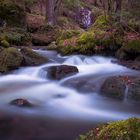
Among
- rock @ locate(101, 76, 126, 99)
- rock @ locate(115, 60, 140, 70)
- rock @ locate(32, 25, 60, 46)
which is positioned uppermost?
rock @ locate(101, 76, 126, 99)

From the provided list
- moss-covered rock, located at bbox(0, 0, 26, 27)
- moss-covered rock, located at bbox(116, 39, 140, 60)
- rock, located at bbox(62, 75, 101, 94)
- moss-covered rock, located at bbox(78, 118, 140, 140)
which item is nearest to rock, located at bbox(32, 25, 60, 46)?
moss-covered rock, located at bbox(0, 0, 26, 27)

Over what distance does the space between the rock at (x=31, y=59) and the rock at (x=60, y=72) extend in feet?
3.32

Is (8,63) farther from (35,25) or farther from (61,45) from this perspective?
(35,25)

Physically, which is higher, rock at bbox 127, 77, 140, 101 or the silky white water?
rock at bbox 127, 77, 140, 101

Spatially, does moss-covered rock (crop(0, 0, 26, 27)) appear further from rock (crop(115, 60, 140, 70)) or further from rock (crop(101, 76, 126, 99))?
rock (crop(101, 76, 126, 99))

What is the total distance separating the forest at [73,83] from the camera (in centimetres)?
543

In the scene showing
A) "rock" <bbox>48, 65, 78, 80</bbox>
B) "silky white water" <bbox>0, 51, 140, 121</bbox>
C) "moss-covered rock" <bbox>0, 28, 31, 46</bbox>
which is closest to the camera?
"silky white water" <bbox>0, 51, 140, 121</bbox>

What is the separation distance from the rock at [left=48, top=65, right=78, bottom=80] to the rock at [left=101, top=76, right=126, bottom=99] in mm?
1379

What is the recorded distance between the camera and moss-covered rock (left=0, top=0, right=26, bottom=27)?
15992 mm

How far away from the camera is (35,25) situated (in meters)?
18.3

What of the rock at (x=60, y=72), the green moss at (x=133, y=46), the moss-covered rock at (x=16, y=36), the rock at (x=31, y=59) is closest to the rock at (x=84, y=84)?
the rock at (x=60, y=72)

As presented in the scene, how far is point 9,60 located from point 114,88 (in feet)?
12.4

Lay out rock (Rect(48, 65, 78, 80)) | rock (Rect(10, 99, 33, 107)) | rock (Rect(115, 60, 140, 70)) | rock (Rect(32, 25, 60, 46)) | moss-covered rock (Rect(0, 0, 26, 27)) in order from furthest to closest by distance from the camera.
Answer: moss-covered rock (Rect(0, 0, 26, 27)) → rock (Rect(32, 25, 60, 46)) → rock (Rect(115, 60, 140, 70)) → rock (Rect(48, 65, 78, 80)) → rock (Rect(10, 99, 33, 107))

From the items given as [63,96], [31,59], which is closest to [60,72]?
[63,96]
